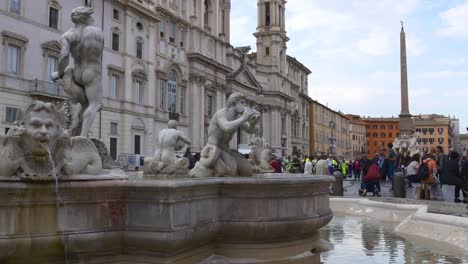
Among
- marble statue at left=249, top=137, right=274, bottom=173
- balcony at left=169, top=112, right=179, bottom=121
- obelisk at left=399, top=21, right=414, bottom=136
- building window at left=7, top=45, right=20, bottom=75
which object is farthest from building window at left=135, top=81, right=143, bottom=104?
marble statue at left=249, top=137, right=274, bottom=173

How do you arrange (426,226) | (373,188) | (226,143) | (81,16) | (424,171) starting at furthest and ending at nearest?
1. (373,188)
2. (424,171)
3. (426,226)
4. (81,16)
5. (226,143)

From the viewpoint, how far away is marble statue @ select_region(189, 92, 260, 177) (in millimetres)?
6074

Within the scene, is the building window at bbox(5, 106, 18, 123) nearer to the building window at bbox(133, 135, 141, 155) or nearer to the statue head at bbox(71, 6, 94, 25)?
the building window at bbox(133, 135, 141, 155)

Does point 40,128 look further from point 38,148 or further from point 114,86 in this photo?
point 114,86

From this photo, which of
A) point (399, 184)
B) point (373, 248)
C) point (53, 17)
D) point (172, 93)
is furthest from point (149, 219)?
point (172, 93)

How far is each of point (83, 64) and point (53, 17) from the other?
24.1 meters

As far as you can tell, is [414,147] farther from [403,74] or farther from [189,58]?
[189,58]

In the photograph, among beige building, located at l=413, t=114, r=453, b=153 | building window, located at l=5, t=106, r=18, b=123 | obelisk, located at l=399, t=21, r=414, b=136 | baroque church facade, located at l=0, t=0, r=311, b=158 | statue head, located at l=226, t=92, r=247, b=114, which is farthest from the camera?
beige building, located at l=413, t=114, r=453, b=153

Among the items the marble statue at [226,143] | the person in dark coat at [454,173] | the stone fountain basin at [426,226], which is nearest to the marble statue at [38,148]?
the marble statue at [226,143]

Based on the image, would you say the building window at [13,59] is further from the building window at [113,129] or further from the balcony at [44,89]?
the building window at [113,129]

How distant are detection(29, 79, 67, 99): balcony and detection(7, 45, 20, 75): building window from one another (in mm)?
1033

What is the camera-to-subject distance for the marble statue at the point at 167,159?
25.0 feet

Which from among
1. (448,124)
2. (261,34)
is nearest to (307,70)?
(261,34)

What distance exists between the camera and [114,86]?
33.1 meters
